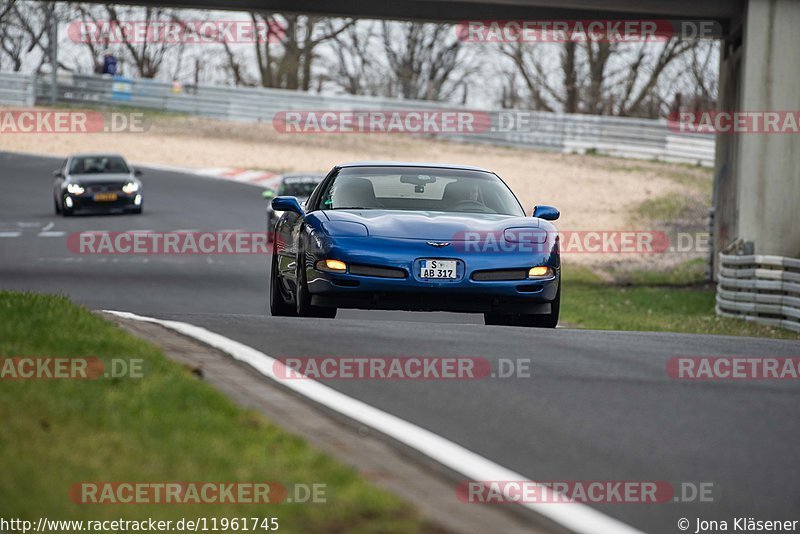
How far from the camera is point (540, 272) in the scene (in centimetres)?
1081

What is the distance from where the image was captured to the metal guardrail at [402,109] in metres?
51.3

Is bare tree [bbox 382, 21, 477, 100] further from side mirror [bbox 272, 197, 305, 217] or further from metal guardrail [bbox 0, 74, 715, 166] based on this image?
side mirror [bbox 272, 197, 305, 217]

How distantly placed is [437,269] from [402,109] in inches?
1705

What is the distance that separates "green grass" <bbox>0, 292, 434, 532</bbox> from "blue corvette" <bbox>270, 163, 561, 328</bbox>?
3.35 metres

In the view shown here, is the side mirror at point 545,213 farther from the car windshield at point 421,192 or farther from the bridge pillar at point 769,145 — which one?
the bridge pillar at point 769,145

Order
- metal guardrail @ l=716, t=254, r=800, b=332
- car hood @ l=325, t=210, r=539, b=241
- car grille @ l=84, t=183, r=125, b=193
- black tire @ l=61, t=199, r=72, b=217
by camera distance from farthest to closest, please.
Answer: black tire @ l=61, t=199, r=72, b=217 < car grille @ l=84, t=183, r=125, b=193 < metal guardrail @ l=716, t=254, r=800, b=332 < car hood @ l=325, t=210, r=539, b=241

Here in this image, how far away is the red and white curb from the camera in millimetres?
43091

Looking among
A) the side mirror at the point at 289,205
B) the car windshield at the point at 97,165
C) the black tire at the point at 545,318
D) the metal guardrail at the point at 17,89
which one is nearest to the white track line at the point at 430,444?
the side mirror at the point at 289,205

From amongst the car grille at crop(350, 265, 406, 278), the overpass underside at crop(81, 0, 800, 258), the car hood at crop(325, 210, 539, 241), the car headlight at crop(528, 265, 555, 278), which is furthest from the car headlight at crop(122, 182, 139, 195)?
the car headlight at crop(528, 265, 555, 278)

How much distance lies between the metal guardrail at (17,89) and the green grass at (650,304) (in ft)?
108

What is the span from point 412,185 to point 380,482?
6748mm

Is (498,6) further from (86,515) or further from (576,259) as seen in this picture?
(86,515)

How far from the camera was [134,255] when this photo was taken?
26.5 m

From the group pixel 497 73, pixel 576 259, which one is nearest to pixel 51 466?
pixel 576 259
